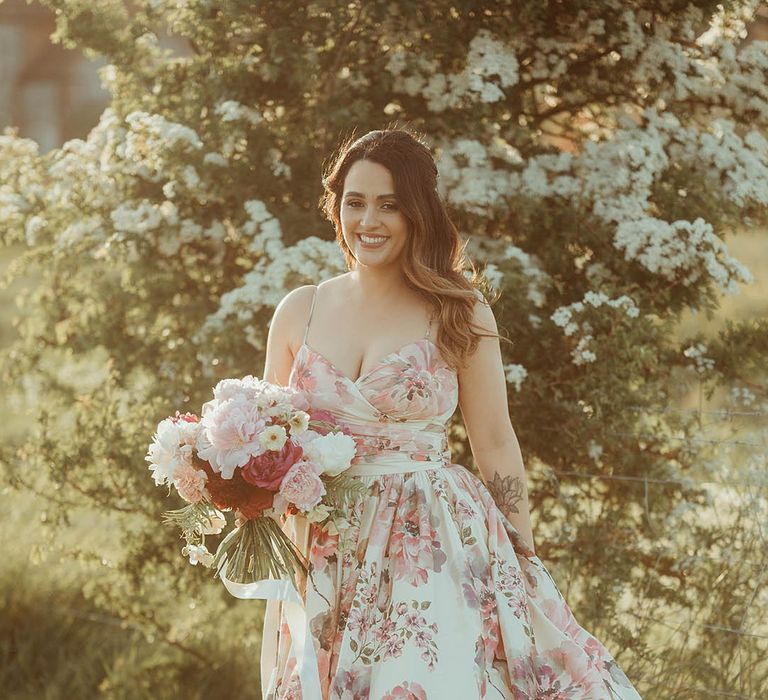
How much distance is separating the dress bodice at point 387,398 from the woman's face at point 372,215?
256 millimetres

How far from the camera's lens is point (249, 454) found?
2447 mm

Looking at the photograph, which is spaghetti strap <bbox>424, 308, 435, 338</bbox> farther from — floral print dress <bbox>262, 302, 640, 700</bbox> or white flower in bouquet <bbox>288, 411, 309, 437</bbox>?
white flower in bouquet <bbox>288, 411, 309, 437</bbox>

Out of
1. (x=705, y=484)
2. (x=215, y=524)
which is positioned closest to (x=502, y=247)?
(x=705, y=484)

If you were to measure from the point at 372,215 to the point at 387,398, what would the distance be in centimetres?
46

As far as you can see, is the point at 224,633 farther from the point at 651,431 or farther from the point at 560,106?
the point at 560,106

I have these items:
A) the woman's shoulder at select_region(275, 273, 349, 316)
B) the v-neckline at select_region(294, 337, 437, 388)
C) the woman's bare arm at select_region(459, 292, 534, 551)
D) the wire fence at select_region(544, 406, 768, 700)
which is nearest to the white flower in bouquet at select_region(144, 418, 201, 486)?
the v-neckline at select_region(294, 337, 437, 388)

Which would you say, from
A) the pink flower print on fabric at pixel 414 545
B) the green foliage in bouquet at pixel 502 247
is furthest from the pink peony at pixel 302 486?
the green foliage in bouquet at pixel 502 247

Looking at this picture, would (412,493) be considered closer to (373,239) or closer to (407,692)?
(407,692)

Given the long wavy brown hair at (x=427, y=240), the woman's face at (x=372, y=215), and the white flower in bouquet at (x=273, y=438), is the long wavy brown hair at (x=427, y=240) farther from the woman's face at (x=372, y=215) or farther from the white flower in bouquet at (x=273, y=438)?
the white flower in bouquet at (x=273, y=438)

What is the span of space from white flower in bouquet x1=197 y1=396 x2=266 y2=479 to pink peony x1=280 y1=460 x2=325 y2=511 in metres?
0.09

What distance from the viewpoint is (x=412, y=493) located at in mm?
2758

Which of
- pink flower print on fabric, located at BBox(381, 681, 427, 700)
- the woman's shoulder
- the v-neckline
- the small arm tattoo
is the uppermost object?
the woman's shoulder

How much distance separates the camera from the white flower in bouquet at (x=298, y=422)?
8.25 ft

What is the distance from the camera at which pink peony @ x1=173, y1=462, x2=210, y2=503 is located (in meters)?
2.51
